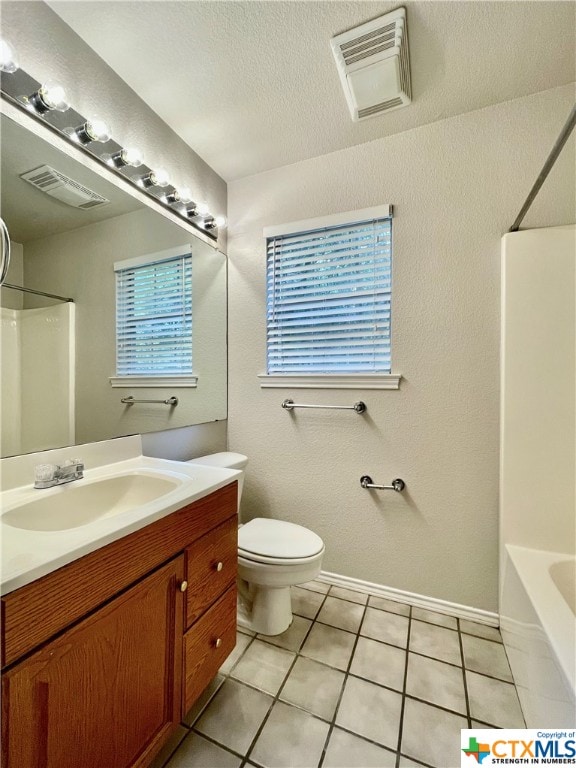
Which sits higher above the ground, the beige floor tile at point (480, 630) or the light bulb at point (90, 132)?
the light bulb at point (90, 132)

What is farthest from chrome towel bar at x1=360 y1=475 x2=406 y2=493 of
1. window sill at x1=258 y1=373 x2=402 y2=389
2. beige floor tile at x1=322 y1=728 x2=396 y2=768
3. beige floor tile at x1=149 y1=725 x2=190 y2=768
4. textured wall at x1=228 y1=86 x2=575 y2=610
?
beige floor tile at x1=149 y1=725 x2=190 y2=768

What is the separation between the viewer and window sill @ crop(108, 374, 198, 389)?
1443 millimetres

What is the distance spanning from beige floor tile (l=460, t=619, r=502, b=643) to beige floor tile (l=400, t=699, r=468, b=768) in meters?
0.48

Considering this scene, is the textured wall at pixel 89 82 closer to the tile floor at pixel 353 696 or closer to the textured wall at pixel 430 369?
the textured wall at pixel 430 369

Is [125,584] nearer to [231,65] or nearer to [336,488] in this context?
[336,488]

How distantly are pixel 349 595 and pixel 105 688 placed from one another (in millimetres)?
1347

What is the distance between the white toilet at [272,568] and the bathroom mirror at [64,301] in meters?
0.74

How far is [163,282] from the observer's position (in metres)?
1.67

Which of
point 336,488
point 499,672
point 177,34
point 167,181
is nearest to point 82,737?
point 336,488

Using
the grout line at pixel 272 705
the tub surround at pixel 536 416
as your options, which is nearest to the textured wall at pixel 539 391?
the tub surround at pixel 536 416

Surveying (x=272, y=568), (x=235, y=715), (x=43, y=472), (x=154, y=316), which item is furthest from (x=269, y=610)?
→ (x=154, y=316)

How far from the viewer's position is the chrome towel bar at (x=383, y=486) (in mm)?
1687

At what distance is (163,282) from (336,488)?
4.79ft

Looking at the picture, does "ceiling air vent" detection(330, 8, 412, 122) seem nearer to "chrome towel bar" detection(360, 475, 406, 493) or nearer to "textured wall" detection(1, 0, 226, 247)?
"textured wall" detection(1, 0, 226, 247)
